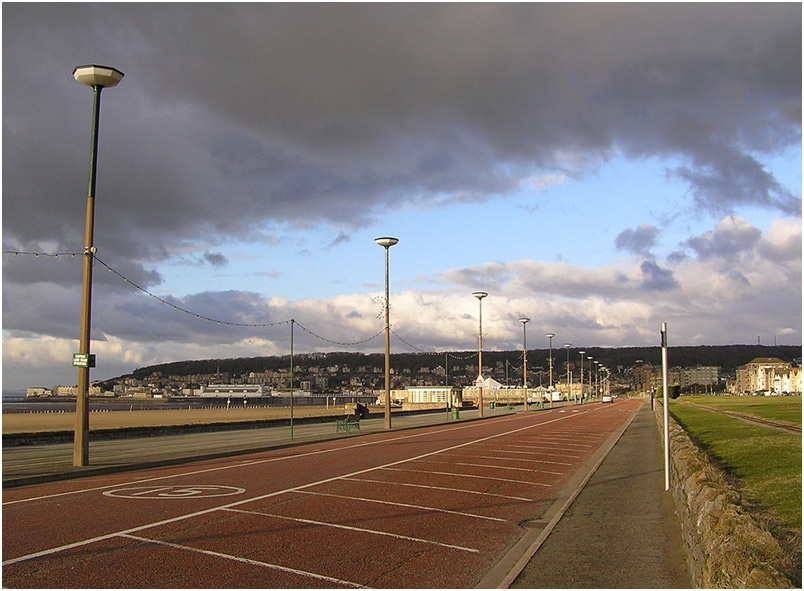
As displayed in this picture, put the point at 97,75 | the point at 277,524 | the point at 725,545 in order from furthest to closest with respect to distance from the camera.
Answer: the point at 97,75 < the point at 277,524 < the point at 725,545

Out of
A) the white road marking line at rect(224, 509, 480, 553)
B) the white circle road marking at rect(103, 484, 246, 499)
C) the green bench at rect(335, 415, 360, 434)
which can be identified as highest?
the white road marking line at rect(224, 509, 480, 553)

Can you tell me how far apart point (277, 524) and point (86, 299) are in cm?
1064

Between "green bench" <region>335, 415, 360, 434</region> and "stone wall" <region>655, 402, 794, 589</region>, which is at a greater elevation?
"stone wall" <region>655, 402, 794, 589</region>

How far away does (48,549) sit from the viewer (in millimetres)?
8633

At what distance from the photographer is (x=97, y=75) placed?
1805cm

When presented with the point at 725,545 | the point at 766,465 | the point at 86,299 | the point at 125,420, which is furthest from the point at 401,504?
the point at 125,420

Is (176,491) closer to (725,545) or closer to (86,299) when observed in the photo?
(86,299)

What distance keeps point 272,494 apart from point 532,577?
22.4 feet

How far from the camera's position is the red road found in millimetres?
A: 7652

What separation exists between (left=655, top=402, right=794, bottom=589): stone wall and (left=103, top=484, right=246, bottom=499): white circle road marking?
8449mm

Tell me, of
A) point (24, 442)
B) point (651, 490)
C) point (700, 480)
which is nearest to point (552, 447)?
point (651, 490)

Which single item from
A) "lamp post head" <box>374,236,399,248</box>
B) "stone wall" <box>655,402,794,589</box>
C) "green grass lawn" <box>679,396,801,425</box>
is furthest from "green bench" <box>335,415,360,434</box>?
"stone wall" <box>655,402,794,589</box>

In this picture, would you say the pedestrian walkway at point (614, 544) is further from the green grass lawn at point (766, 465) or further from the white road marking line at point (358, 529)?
the green grass lawn at point (766, 465)

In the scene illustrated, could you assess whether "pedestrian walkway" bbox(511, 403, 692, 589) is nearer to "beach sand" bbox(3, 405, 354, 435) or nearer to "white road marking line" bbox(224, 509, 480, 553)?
"white road marking line" bbox(224, 509, 480, 553)
